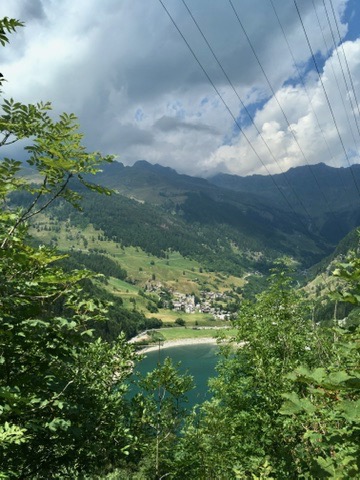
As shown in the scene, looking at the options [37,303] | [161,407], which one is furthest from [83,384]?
[161,407]

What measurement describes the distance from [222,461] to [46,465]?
34.3 feet

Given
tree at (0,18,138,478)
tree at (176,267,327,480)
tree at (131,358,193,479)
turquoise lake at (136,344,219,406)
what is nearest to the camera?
tree at (0,18,138,478)

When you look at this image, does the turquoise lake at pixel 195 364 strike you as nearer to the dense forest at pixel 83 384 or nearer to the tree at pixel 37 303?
the dense forest at pixel 83 384

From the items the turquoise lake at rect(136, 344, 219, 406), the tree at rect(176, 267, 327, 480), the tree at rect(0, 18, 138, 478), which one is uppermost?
the tree at rect(0, 18, 138, 478)

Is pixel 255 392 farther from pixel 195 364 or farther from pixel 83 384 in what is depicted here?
pixel 195 364

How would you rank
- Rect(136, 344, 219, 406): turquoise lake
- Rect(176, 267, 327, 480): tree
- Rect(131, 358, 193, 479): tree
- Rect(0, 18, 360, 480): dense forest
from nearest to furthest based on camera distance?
Rect(0, 18, 360, 480): dense forest
Rect(176, 267, 327, 480): tree
Rect(131, 358, 193, 479): tree
Rect(136, 344, 219, 406): turquoise lake

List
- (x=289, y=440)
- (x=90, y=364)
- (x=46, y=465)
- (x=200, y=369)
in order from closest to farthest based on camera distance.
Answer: (x=46, y=465), (x=289, y=440), (x=90, y=364), (x=200, y=369)

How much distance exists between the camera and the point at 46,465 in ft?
23.0

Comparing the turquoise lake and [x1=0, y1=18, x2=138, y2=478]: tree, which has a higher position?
[x1=0, y1=18, x2=138, y2=478]: tree

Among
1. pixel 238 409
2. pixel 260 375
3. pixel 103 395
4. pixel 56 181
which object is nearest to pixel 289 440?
pixel 260 375

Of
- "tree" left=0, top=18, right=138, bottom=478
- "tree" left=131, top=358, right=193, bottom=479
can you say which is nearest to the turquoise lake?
"tree" left=131, top=358, right=193, bottom=479

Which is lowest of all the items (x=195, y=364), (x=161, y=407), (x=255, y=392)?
(x=195, y=364)

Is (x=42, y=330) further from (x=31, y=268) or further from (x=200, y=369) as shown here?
(x=200, y=369)

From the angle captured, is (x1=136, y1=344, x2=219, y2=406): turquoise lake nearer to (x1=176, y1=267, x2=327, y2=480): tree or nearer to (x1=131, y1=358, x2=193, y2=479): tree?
(x1=176, y1=267, x2=327, y2=480): tree
